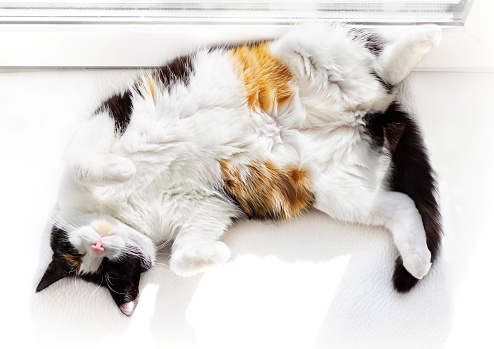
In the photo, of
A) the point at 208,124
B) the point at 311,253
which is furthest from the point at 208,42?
the point at 311,253

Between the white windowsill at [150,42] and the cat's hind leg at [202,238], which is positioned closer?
the cat's hind leg at [202,238]

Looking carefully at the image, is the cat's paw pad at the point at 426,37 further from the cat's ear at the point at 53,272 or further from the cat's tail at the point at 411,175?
the cat's ear at the point at 53,272

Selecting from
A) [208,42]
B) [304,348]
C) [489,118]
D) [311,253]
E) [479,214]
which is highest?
[208,42]

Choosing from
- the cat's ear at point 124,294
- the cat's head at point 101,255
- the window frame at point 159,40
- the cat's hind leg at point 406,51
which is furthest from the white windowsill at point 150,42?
the cat's ear at point 124,294

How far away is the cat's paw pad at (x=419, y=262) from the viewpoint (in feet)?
3.44

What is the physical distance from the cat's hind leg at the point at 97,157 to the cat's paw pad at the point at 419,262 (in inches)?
28.0

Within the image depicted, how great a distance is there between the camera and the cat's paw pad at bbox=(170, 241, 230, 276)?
1.05 meters

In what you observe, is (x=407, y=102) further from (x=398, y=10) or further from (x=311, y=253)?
(x=311, y=253)

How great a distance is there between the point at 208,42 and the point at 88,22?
338mm

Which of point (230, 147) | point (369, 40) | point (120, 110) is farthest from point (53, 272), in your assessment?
point (369, 40)

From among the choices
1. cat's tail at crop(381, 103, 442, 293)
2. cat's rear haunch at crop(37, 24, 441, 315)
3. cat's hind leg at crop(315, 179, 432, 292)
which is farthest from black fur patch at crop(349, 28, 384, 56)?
cat's hind leg at crop(315, 179, 432, 292)

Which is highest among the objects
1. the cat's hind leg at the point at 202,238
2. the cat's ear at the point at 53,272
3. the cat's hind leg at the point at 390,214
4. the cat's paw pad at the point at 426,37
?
the cat's paw pad at the point at 426,37

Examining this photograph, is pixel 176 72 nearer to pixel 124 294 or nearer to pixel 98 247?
pixel 98 247

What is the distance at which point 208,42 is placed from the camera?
47.6 inches
